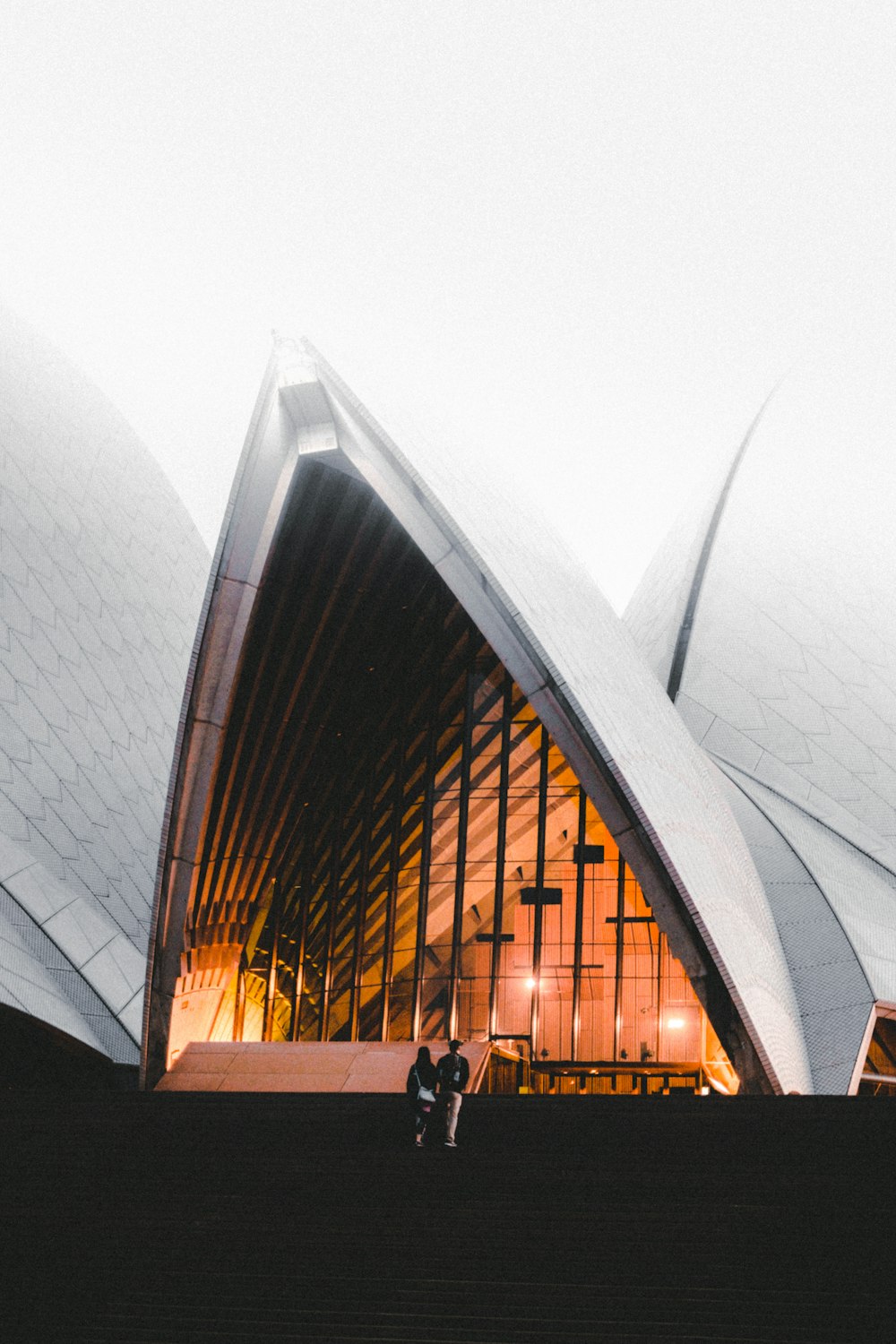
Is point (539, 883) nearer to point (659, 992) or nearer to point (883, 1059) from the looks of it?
point (659, 992)

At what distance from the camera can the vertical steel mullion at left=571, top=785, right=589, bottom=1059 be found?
18.8m

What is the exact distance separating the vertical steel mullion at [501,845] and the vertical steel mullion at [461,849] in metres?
0.46

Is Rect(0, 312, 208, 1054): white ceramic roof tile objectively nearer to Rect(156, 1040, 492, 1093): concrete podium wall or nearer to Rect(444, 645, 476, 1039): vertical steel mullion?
Rect(156, 1040, 492, 1093): concrete podium wall

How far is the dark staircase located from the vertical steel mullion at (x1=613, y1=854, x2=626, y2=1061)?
8028 mm

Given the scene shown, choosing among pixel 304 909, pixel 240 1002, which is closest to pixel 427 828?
pixel 304 909

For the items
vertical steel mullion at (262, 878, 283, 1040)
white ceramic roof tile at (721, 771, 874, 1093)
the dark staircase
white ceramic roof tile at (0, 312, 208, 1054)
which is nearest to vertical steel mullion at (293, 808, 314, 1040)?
vertical steel mullion at (262, 878, 283, 1040)

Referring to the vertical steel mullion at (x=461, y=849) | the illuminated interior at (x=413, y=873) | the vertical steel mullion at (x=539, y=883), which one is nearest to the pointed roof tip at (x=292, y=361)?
the illuminated interior at (x=413, y=873)

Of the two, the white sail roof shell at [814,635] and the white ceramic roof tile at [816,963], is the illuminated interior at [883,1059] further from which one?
the white sail roof shell at [814,635]

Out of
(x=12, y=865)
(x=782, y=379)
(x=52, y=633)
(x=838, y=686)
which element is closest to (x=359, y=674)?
(x=52, y=633)

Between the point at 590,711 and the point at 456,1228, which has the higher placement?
the point at 590,711

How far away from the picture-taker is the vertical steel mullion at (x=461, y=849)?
62.6ft

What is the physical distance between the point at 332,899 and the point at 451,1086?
11177mm

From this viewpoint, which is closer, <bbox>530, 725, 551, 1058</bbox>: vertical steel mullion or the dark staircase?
the dark staircase

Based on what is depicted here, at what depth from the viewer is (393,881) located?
20094 millimetres
